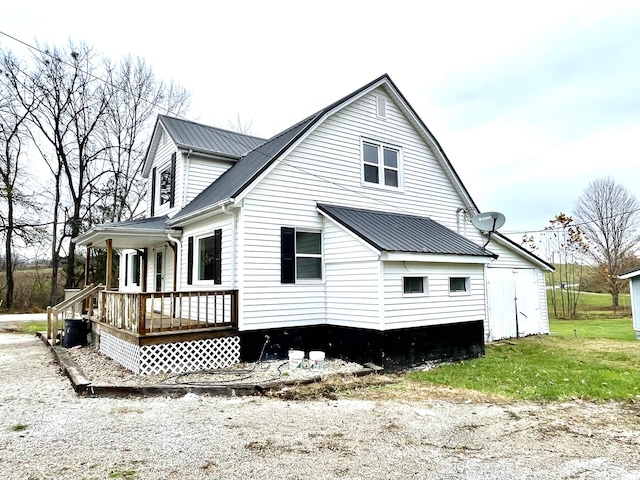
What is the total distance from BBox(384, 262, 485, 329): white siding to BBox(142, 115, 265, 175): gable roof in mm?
6870

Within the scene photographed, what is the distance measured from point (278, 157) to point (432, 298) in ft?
15.4

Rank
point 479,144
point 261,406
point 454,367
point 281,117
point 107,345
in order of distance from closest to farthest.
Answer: point 261,406
point 454,367
point 107,345
point 479,144
point 281,117

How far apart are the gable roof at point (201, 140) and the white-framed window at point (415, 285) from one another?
688 cm

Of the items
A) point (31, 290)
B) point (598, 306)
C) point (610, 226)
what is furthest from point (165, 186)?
point (598, 306)

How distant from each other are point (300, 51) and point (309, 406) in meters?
11.3

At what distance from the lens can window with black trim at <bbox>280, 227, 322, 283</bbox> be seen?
923cm

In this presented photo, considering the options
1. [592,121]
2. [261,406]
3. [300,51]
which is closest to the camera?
[261,406]

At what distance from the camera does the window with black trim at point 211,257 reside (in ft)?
30.9

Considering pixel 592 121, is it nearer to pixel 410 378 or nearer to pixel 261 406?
pixel 410 378

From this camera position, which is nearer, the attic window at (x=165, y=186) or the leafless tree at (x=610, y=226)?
the attic window at (x=165, y=186)

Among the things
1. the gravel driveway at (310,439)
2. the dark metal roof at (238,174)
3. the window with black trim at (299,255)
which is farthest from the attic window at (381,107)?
the gravel driveway at (310,439)

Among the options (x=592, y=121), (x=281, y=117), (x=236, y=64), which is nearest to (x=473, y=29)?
(x=236, y=64)

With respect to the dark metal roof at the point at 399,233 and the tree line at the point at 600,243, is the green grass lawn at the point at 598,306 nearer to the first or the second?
the tree line at the point at 600,243

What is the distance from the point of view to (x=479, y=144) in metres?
24.2
